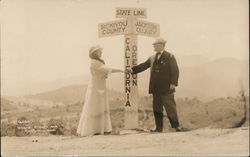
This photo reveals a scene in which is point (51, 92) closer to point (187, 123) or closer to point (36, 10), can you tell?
point (36, 10)

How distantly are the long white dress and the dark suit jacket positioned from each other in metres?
0.47

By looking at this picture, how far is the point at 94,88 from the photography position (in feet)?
15.7

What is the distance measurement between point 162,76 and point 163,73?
39mm

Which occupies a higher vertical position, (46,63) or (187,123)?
(46,63)

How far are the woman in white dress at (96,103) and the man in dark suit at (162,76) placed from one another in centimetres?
39

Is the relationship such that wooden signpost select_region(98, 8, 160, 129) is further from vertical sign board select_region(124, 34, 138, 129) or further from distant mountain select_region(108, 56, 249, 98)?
distant mountain select_region(108, 56, 249, 98)

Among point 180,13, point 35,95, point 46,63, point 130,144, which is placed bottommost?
point 130,144

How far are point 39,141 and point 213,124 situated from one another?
7.05 feet

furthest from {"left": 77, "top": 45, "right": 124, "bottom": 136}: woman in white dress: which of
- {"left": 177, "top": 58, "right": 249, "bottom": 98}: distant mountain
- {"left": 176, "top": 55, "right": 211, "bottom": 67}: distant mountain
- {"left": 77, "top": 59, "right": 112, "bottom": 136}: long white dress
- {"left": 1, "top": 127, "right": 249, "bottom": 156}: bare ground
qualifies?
{"left": 177, "top": 58, "right": 249, "bottom": 98}: distant mountain

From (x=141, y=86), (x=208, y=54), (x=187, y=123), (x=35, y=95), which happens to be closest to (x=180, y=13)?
(x=208, y=54)

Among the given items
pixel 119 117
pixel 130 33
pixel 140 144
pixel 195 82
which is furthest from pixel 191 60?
pixel 140 144

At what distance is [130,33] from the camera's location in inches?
188

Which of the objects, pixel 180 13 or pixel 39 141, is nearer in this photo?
pixel 39 141

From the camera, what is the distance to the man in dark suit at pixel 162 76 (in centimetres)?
479
